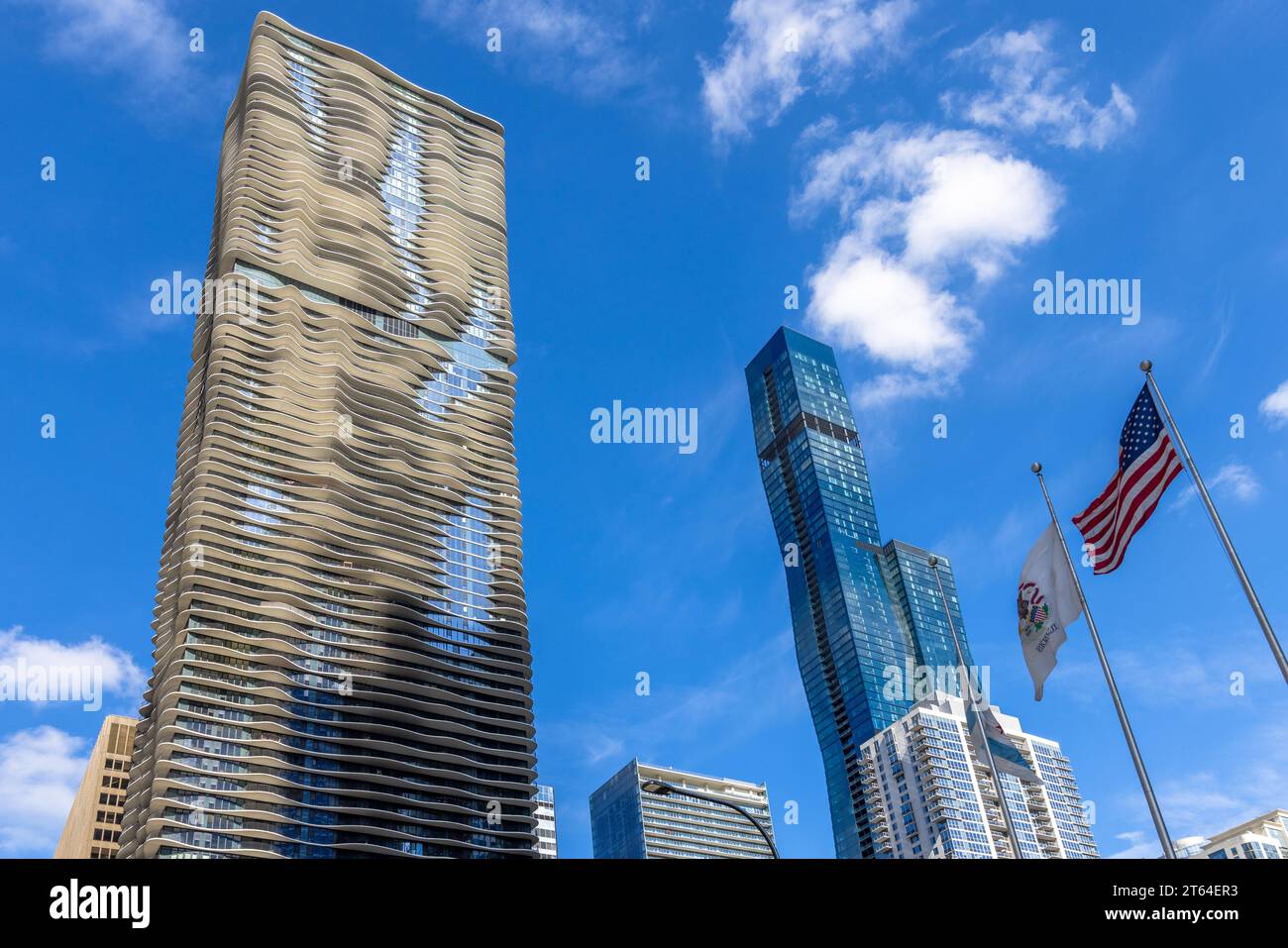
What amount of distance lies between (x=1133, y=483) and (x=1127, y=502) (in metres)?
0.53

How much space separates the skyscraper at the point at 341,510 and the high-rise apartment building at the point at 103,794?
1963 inches

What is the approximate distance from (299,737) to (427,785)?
1637 centimetres

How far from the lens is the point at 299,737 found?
120688 mm

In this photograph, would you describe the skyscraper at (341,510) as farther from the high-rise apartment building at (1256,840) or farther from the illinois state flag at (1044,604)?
the high-rise apartment building at (1256,840)

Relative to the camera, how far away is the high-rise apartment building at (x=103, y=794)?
161 meters

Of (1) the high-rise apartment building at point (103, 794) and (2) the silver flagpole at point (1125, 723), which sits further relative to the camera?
(1) the high-rise apartment building at point (103, 794)

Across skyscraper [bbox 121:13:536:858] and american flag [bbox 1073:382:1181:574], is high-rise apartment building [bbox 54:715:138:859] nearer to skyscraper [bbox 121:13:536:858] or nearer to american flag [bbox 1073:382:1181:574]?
skyscraper [bbox 121:13:536:858]

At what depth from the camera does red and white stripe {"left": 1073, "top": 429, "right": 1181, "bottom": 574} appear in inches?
1076

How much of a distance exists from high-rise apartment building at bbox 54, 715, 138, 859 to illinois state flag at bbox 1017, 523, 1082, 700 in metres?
159

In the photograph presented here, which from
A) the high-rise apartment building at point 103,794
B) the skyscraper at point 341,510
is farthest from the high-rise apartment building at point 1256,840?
the high-rise apartment building at point 103,794

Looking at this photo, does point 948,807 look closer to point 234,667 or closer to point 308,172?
point 234,667

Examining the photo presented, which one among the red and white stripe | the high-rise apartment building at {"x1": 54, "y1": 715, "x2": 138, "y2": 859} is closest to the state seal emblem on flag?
the red and white stripe

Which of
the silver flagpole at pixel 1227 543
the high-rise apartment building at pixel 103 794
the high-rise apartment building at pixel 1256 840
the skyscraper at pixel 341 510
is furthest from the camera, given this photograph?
→ the high-rise apartment building at pixel 1256 840

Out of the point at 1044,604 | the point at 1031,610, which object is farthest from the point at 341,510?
the point at 1044,604
